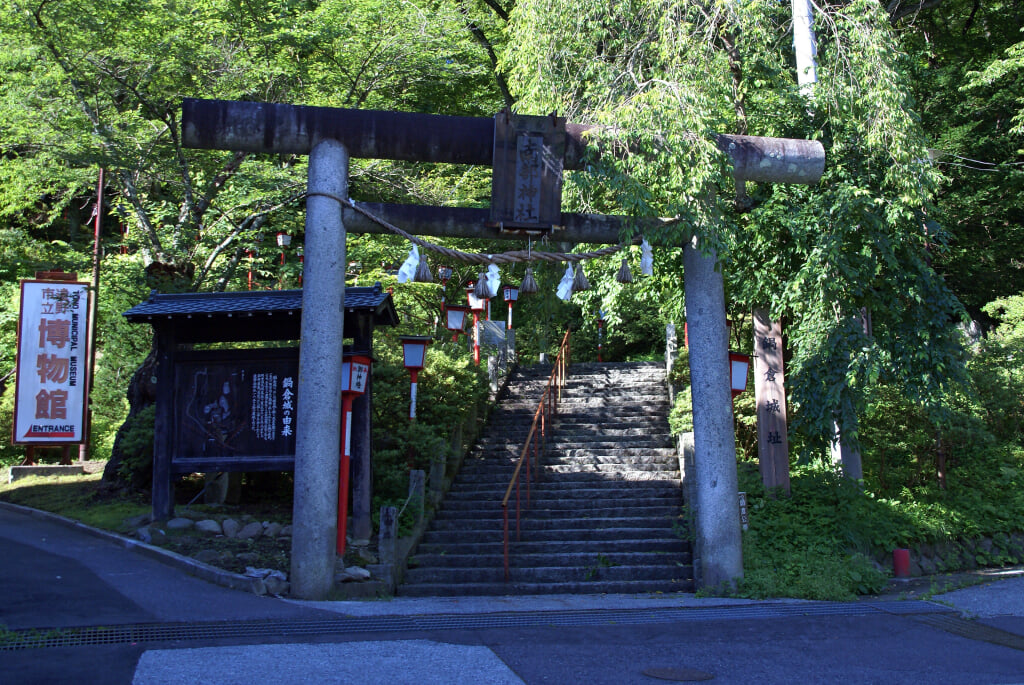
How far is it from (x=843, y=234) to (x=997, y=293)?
11.8 m

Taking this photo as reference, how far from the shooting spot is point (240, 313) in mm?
11203

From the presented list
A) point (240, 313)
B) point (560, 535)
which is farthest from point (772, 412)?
point (240, 313)

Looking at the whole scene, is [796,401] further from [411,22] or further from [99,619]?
[411,22]

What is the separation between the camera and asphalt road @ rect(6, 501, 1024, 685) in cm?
604

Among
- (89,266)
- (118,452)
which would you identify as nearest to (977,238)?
(118,452)

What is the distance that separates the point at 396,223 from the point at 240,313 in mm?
2838

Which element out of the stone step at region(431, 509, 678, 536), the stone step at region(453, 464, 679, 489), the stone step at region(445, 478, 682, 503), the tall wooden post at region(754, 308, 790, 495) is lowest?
the stone step at region(431, 509, 678, 536)

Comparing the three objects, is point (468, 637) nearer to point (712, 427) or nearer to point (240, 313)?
point (712, 427)

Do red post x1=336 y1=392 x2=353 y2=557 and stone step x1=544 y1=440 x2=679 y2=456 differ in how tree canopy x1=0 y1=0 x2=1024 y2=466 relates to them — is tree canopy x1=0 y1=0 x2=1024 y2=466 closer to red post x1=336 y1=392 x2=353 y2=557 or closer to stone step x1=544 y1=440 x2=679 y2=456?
stone step x1=544 y1=440 x2=679 y2=456

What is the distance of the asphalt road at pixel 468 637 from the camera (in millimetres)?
6039

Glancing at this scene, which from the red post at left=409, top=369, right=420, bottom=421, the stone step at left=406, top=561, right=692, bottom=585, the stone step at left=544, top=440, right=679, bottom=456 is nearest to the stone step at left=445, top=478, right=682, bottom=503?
the stone step at left=544, top=440, right=679, bottom=456

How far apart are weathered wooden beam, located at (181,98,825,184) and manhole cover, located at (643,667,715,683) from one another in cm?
601

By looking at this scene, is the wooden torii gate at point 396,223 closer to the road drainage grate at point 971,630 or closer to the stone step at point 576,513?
the road drainage grate at point 971,630

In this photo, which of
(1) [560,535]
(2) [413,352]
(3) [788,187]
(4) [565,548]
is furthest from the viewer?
(2) [413,352]
